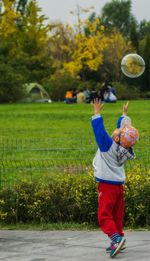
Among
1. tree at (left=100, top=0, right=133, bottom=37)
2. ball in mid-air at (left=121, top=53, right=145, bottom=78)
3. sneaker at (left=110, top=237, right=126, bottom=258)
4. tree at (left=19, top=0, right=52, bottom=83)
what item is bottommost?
sneaker at (left=110, top=237, right=126, bottom=258)

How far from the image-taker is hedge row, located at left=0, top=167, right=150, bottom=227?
26.7ft

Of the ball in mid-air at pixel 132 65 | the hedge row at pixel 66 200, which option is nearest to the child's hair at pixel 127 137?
the hedge row at pixel 66 200

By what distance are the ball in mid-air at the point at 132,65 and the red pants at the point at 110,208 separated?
3.52m

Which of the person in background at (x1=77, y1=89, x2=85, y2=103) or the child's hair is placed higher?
the child's hair

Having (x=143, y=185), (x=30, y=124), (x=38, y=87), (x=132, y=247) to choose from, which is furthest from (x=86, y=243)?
(x=38, y=87)

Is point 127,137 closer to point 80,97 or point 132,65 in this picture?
point 132,65

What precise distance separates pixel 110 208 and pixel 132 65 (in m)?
3.81

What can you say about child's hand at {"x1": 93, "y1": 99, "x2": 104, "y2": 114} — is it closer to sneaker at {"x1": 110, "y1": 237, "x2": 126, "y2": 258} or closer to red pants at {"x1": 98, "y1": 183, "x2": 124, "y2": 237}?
red pants at {"x1": 98, "y1": 183, "x2": 124, "y2": 237}

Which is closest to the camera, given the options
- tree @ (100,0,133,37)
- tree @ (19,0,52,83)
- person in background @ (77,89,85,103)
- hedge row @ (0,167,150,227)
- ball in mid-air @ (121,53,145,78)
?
hedge row @ (0,167,150,227)

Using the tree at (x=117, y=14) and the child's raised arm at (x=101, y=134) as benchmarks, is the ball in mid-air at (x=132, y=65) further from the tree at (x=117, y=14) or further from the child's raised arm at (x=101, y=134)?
the tree at (x=117, y=14)

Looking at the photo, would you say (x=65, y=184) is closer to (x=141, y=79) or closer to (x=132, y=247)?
(x=132, y=247)

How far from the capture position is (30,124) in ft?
80.9

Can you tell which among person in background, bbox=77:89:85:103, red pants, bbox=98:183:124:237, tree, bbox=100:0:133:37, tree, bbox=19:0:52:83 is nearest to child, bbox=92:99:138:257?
red pants, bbox=98:183:124:237

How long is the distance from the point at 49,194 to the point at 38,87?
48388 mm
